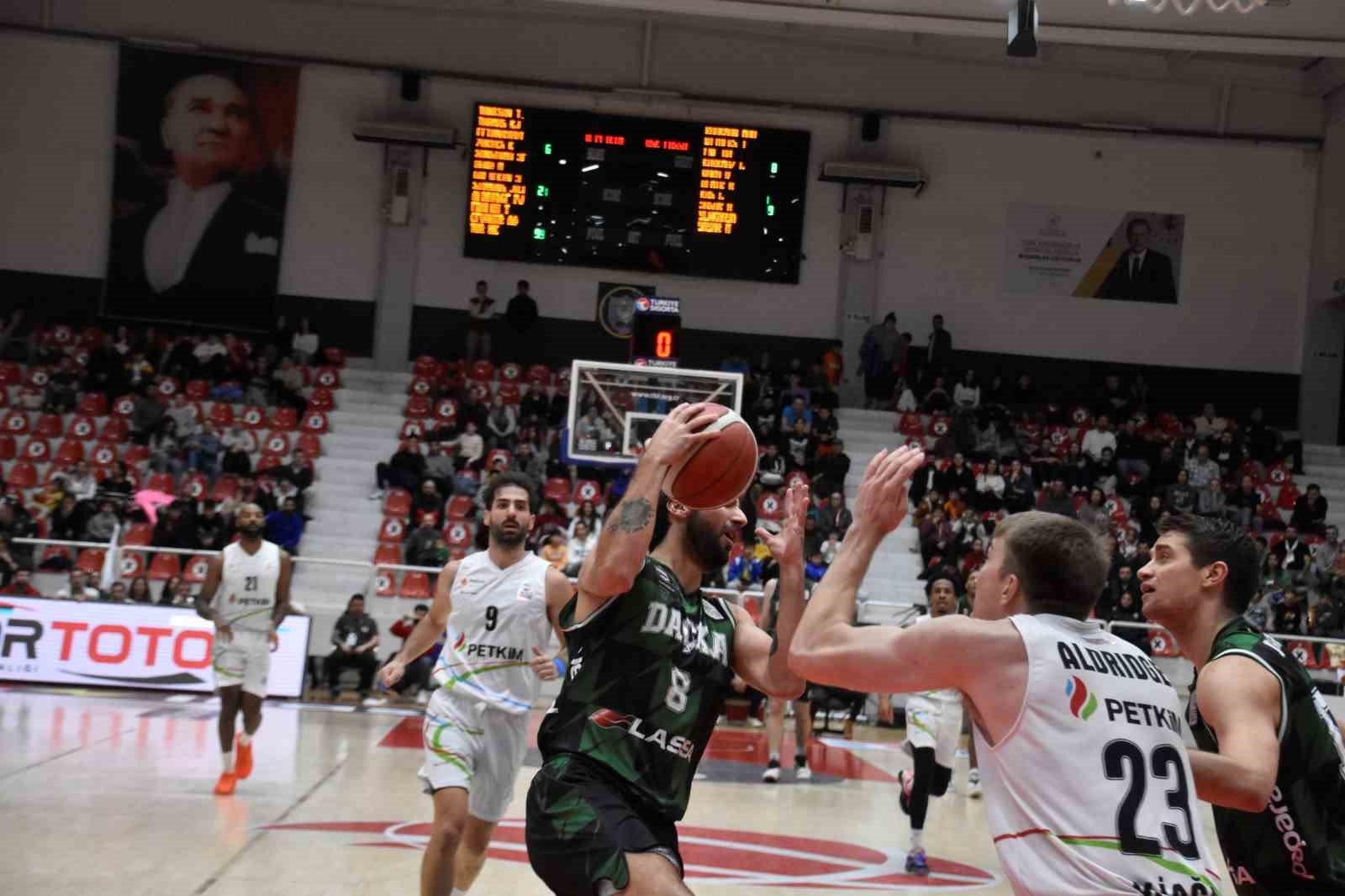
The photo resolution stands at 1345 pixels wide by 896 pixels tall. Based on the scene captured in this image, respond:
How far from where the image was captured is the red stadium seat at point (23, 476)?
65.0ft

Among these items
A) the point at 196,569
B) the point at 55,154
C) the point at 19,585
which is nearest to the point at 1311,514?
the point at 196,569

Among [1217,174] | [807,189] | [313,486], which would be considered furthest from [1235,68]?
[313,486]

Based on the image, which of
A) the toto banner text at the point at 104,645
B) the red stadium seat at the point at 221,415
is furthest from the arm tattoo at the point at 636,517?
the red stadium seat at the point at 221,415

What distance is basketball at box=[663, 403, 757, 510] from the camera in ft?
13.3

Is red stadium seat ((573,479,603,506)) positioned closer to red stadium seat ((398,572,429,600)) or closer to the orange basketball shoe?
red stadium seat ((398,572,429,600))

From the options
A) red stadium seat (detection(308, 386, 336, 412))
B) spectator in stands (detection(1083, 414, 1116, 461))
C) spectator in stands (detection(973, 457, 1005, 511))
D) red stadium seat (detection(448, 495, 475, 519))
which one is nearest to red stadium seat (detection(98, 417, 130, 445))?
red stadium seat (detection(308, 386, 336, 412))

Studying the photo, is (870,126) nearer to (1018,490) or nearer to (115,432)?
(1018,490)

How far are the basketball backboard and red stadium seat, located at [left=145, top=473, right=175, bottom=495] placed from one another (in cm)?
588

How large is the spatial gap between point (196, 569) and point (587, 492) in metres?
5.49

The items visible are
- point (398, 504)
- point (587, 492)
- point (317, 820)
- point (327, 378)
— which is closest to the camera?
point (317, 820)

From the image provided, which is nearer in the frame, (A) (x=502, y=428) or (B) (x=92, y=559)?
(B) (x=92, y=559)

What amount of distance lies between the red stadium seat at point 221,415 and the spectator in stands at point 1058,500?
39.2ft

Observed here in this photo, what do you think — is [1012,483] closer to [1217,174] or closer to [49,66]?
[1217,174]

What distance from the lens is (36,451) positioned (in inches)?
803
